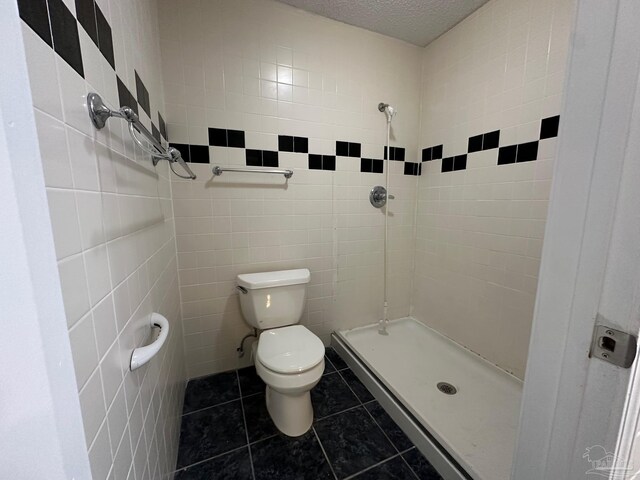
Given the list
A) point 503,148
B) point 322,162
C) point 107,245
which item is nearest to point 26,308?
point 107,245

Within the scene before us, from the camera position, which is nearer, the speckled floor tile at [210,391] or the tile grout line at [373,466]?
the tile grout line at [373,466]

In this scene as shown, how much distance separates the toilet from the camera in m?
1.15

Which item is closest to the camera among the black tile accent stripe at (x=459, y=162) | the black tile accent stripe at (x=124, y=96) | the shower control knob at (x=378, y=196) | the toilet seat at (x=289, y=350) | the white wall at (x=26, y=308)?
the white wall at (x=26, y=308)

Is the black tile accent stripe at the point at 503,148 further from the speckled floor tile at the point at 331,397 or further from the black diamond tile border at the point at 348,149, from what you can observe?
the speckled floor tile at the point at 331,397

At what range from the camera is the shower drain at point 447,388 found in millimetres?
1399

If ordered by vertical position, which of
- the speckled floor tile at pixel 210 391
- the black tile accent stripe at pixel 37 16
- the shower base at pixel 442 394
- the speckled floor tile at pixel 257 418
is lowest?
the speckled floor tile at pixel 257 418

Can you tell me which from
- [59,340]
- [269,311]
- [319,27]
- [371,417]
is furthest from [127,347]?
[319,27]

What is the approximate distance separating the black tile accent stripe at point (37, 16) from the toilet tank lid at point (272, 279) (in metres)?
1.18

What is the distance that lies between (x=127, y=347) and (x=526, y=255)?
1756 mm

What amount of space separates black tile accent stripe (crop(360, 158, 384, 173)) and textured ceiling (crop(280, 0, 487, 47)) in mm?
839

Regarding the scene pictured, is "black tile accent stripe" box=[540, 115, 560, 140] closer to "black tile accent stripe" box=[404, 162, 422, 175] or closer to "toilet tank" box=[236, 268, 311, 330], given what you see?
"black tile accent stripe" box=[404, 162, 422, 175]

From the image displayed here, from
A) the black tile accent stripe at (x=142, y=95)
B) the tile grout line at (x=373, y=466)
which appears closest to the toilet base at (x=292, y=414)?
the tile grout line at (x=373, y=466)

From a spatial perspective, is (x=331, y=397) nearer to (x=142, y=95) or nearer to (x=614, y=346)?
(x=614, y=346)

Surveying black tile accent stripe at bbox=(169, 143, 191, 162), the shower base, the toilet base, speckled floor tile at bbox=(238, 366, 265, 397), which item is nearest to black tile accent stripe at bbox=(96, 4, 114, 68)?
black tile accent stripe at bbox=(169, 143, 191, 162)
